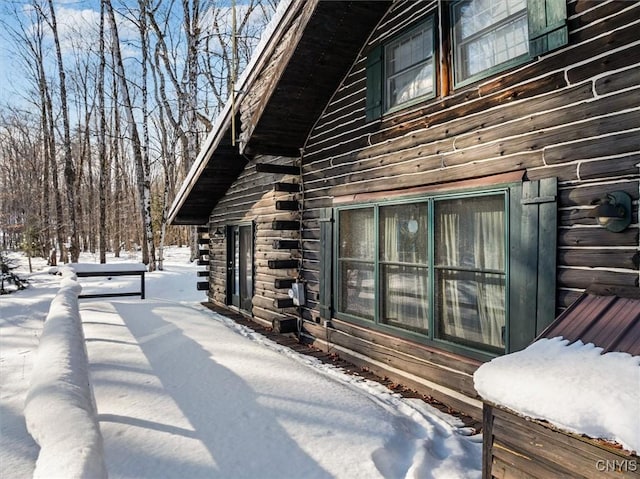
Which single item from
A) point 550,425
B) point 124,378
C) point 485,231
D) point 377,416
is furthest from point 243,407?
point 485,231

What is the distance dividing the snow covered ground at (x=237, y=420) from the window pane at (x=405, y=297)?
760 mm

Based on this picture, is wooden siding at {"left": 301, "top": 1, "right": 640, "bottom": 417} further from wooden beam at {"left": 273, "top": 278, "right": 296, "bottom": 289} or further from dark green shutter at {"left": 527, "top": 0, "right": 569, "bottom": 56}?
wooden beam at {"left": 273, "top": 278, "right": 296, "bottom": 289}

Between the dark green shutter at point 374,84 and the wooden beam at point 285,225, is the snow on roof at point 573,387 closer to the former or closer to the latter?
the dark green shutter at point 374,84

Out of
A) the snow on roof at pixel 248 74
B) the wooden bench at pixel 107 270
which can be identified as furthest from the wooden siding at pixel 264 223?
the wooden bench at pixel 107 270

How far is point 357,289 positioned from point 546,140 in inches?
112

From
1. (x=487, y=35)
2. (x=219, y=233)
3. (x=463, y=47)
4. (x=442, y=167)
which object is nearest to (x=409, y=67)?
(x=463, y=47)

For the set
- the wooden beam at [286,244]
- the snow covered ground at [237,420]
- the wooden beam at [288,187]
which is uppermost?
the wooden beam at [288,187]

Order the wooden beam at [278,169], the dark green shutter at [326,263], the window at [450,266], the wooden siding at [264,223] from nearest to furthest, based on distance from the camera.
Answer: the window at [450,266], the dark green shutter at [326,263], the wooden beam at [278,169], the wooden siding at [264,223]

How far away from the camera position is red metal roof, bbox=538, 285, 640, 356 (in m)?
2.21

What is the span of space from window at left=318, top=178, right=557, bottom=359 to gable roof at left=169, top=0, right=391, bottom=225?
1494 mm

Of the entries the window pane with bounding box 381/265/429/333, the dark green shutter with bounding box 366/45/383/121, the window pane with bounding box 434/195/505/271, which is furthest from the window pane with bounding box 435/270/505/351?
the dark green shutter with bounding box 366/45/383/121

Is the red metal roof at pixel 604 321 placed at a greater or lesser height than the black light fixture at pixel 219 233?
lesser

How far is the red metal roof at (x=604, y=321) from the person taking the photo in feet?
7.25

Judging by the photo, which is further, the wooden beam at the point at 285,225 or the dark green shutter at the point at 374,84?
the wooden beam at the point at 285,225
